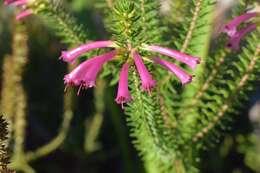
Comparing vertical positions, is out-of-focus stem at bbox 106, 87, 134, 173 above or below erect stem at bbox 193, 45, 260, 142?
above

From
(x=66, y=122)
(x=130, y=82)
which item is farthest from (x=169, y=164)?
(x=66, y=122)

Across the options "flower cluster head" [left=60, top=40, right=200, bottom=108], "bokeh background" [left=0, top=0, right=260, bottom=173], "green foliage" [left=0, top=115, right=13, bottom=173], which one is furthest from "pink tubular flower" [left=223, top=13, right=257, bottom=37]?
"bokeh background" [left=0, top=0, right=260, bottom=173]

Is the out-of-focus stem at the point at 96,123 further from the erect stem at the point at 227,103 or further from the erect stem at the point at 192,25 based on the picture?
the erect stem at the point at 192,25

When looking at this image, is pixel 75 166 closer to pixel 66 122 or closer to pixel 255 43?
pixel 66 122

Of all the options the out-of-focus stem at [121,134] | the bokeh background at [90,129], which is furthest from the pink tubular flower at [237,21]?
the out-of-focus stem at [121,134]

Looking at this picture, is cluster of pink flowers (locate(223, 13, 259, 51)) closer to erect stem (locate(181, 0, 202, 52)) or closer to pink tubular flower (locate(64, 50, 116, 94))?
erect stem (locate(181, 0, 202, 52))

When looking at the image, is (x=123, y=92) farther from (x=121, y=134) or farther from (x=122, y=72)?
(x=121, y=134)
